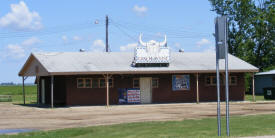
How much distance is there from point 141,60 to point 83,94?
489cm

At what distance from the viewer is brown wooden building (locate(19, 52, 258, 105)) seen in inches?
1315

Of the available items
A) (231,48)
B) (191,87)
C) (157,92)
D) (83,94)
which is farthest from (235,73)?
(231,48)

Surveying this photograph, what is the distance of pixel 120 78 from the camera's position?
35.2 m

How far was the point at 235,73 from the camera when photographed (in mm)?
38594

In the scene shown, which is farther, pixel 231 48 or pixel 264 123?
pixel 231 48

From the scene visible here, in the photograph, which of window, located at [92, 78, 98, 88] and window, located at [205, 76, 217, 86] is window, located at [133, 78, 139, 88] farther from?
window, located at [205, 76, 217, 86]

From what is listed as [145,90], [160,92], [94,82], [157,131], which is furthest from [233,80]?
[157,131]

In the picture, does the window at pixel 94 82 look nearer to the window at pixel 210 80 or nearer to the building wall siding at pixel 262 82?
the window at pixel 210 80

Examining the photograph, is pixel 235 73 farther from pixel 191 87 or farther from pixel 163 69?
pixel 163 69

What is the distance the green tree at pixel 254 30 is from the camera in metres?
56.2

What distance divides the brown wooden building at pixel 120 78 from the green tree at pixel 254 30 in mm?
17523

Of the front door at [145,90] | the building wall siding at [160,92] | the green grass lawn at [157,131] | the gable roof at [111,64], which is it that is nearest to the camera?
the green grass lawn at [157,131]

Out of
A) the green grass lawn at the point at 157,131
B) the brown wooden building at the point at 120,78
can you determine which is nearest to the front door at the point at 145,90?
the brown wooden building at the point at 120,78

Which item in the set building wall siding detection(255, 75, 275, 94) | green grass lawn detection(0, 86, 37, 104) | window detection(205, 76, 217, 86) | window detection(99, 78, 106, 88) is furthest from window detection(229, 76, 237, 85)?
green grass lawn detection(0, 86, 37, 104)
